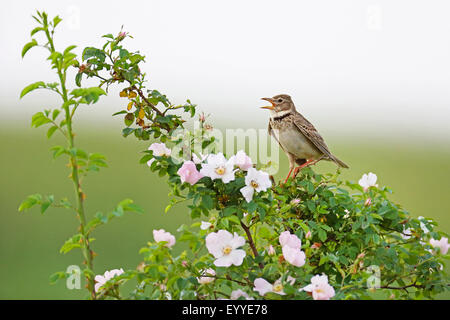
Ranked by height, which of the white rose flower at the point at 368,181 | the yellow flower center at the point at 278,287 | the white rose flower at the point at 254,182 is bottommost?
the yellow flower center at the point at 278,287

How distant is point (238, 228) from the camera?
5.93 ft

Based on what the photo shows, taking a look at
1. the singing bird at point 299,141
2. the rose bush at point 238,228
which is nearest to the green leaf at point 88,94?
the rose bush at point 238,228

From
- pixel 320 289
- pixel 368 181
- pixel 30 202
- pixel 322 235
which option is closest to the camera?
pixel 30 202

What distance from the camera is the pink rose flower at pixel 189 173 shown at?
1.61 meters

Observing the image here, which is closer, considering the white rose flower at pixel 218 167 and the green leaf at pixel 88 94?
the green leaf at pixel 88 94

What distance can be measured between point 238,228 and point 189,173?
0.95 ft

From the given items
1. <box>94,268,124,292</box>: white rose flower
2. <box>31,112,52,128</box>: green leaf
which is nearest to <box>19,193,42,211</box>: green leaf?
<box>31,112,52,128</box>: green leaf

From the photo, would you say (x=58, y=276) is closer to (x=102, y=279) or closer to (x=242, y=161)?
(x=102, y=279)

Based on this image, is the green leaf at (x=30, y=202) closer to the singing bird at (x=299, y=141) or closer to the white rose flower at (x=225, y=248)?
the white rose flower at (x=225, y=248)

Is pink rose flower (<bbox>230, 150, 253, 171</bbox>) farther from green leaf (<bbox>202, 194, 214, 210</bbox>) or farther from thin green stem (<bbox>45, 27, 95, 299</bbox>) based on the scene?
thin green stem (<bbox>45, 27, 95, 299</bbox>)

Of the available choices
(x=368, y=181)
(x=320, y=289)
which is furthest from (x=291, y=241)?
(x=368, y=181)

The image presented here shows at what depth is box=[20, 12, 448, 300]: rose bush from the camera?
57.0 inches
